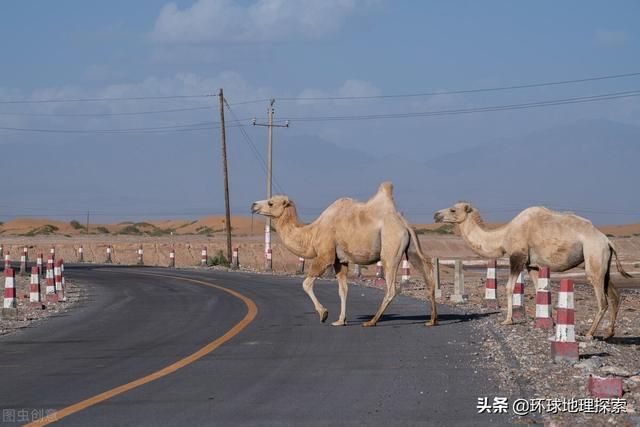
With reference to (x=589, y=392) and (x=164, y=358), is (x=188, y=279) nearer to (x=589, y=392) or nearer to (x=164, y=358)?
(x=164, y=358)

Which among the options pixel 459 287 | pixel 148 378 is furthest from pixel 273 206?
pixel 148 378

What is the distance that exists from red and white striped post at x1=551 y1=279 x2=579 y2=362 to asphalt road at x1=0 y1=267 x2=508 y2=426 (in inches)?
42.3

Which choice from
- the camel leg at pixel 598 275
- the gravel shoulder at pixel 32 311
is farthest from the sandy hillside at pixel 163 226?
the camel leg at pixel 598 275

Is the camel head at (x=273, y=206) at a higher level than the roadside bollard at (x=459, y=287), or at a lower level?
higher

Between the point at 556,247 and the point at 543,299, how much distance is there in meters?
1.59

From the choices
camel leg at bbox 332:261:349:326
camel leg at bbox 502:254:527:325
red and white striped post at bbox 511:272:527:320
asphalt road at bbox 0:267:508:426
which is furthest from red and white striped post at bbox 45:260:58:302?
camel leg at bbox 502:254:527:325

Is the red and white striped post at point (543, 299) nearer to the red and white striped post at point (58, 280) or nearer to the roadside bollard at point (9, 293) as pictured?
the roadside bollard at point (9, 293)

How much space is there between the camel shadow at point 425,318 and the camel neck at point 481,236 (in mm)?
1327

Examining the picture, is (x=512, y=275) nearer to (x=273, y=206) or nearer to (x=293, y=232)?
(x=293, y=232)

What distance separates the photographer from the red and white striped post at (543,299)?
55.2 feet

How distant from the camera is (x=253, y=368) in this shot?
1297cm

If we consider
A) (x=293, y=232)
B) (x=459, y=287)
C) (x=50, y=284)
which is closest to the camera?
(x=293, y=232)

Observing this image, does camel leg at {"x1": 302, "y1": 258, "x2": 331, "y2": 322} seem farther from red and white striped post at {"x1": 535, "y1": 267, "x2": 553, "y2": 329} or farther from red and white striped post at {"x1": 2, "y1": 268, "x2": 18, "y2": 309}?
red and white striped post at {"x1": 2, "y1": 268, "x2": 18, "y2": 309}

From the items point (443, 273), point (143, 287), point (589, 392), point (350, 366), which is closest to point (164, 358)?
point (350, 366)
